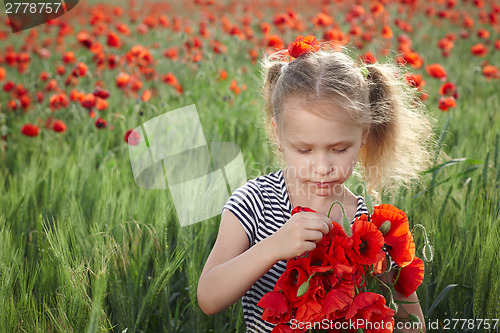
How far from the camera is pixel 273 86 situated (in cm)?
120

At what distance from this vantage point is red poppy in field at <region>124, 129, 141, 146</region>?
1.91 metres

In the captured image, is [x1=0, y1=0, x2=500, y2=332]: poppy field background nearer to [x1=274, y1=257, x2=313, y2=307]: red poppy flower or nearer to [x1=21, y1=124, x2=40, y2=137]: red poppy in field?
[x1=21, y1=124, x2=40, y2=137]: red poppy in field

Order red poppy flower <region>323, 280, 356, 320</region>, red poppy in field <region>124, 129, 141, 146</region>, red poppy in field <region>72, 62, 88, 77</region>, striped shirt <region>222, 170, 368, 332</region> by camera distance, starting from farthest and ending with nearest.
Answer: red poppy in field <region>72, 62, 88, 77</region> < red poppy in field <region>124, 129, 141, 146</region> < striped shirt <region>222, 170, 368, 332</region> < red poppy flower <region>323, 280, 356, 320</region>

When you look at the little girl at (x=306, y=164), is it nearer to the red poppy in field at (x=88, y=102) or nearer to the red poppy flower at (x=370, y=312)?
the red poppy flower at (x=370, y=312)

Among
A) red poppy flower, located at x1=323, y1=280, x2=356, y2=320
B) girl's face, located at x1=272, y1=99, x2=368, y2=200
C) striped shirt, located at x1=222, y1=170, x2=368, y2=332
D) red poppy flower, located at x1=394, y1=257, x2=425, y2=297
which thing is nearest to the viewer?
red poppy flower, located at x1=323, y1=280, x2=356, y2=320

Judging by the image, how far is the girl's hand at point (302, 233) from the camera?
30.0 inches

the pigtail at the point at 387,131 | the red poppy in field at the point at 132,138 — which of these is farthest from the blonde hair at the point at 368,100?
the red poppy in field at the point at 132,138

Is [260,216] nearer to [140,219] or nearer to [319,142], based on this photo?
[319,142]

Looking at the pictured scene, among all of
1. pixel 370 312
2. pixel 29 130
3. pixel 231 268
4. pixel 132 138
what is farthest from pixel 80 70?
pixel 370 312

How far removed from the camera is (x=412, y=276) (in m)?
0.86

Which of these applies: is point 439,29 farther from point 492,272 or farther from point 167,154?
point 492,272

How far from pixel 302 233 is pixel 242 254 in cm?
17

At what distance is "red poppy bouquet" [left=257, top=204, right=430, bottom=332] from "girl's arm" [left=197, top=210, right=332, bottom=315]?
23mm

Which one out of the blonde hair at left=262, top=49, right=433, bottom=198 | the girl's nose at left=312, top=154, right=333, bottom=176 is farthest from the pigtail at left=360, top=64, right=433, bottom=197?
the girl's nose at left=312, top=154, right=333, bottom=176
